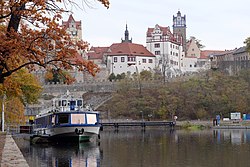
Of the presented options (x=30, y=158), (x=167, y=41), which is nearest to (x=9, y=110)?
(x=30, y=158)

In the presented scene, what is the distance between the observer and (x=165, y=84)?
3484 inches

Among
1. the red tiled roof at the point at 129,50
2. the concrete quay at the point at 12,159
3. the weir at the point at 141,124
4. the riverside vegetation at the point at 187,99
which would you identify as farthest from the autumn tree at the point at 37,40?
the red tiled roof at the point at 129,50

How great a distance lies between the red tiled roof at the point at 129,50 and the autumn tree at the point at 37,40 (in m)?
91.3

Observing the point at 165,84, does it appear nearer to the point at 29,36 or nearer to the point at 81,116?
the point at 81,116

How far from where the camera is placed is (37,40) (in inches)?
516

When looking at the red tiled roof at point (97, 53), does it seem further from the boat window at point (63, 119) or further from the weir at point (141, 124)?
the boat window at point (63, 119)

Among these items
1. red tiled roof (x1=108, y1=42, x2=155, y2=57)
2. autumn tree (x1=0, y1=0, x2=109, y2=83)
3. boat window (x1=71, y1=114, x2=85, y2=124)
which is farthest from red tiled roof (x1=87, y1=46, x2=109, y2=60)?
autumn tree (x1=0, y1=0, x2=109, y2=83)

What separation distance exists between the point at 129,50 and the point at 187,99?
96.6 ft

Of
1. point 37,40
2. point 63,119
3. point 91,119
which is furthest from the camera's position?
point 91,119

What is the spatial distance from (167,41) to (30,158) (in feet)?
281

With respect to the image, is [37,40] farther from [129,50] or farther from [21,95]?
[129,50]

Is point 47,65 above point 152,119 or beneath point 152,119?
above

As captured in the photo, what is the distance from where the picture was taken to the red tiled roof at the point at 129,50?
105312 mm

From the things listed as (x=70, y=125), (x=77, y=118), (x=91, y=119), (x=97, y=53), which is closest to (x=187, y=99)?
(x=97, y=53)
